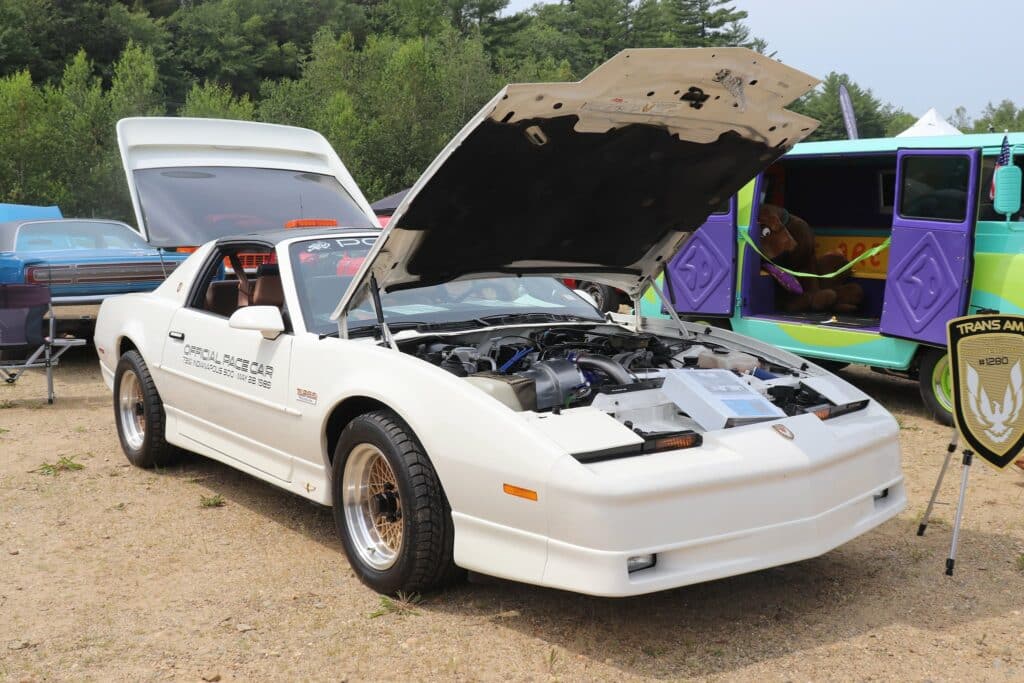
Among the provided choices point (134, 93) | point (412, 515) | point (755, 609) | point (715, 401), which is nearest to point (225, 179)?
point (412, 515)

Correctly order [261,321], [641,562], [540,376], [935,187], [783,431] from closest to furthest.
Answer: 1. [641,562]
2. [783,431]
3. [540,376]
4. [261,321]
5. [935,187]

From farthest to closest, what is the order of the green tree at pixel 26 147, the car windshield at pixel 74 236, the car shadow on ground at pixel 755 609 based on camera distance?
1. the green tree at pixel 26 147
2. the car windshield at pixel 74 236
3. the car shadow on ground at pixel 755 609

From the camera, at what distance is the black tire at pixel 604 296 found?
12766 mm

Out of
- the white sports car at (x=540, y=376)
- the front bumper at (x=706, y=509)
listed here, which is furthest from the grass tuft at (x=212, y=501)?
the front bumper at (x=706, y=509)

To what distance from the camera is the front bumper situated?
3336 millimetres

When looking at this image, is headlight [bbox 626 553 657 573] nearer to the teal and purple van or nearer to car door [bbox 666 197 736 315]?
the teal and purple van

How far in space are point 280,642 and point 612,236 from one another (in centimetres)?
254

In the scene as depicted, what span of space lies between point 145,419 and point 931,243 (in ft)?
19.2

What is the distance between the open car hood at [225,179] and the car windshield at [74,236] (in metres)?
3.09

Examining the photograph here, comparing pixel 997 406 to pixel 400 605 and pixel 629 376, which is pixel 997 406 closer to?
pixel 629 376

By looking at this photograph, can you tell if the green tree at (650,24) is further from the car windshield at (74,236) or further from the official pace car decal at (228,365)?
the official pace car decal at (228,365)

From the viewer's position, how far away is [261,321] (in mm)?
4637

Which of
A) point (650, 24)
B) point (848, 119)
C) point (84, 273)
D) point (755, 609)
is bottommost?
point (755, 609)

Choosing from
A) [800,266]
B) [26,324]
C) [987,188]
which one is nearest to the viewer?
[987,188]
